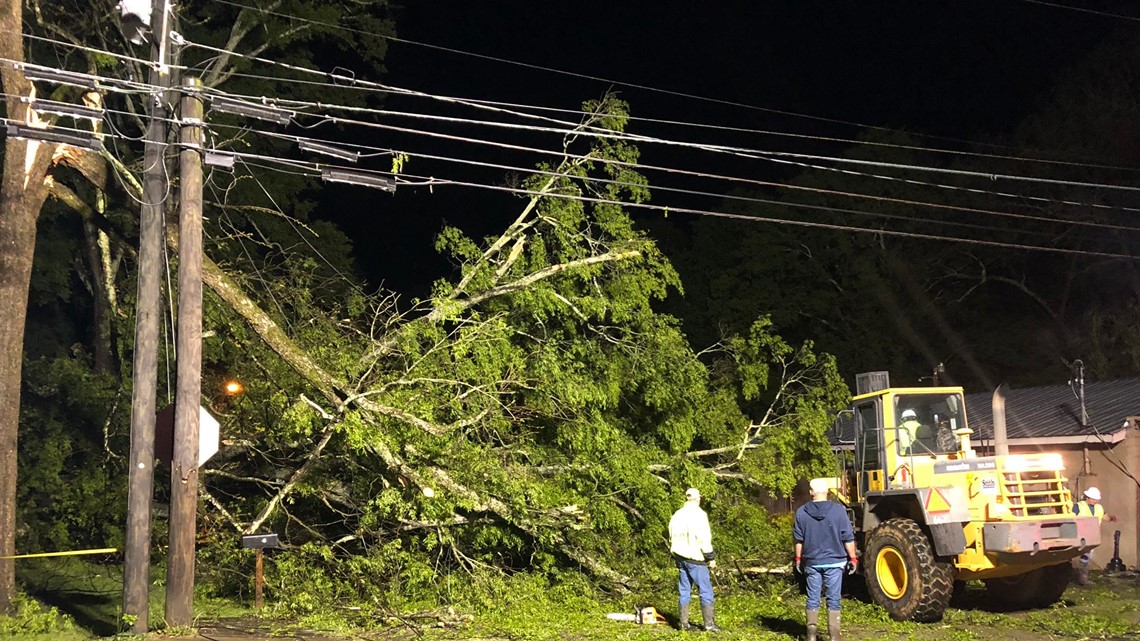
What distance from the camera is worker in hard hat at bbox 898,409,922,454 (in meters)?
10.9

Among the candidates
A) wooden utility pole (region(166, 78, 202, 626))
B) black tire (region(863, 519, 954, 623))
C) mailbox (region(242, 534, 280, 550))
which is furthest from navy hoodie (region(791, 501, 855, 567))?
wooden utility pole (region(166, 78, 202, 626))

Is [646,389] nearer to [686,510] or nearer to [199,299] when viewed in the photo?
[686,510]

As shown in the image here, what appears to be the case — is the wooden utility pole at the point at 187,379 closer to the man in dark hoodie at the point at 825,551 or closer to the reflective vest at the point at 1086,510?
the man in dark hoodie at the point at 825,551

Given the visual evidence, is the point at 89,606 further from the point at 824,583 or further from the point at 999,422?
the point at 999,422

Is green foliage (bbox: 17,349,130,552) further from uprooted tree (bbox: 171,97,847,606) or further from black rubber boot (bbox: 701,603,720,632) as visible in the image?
black rubber boot (bbox: 701,603,720,632)

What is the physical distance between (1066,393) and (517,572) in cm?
1134

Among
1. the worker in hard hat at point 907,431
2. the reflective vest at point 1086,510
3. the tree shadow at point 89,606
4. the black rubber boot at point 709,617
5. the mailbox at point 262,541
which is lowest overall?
the tree shadow at point 89,606

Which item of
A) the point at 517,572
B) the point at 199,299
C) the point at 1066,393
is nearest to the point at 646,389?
the point at 517,572

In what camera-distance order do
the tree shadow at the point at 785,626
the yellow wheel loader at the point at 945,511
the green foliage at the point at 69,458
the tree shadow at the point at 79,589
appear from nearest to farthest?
the tree shadow at the point at 785,626, the yellow wheel loader at the point at 945,511, the tree shadow at the point at 79,589, the green foliage at the point at 69,458

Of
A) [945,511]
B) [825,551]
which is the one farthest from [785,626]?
[945,511]

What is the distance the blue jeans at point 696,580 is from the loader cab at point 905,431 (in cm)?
279

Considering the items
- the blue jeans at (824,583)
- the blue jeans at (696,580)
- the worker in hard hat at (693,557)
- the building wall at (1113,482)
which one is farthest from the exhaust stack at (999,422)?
the building wall at (1113,482)

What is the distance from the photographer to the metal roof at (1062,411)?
48.4 ft

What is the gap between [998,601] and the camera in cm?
1127
